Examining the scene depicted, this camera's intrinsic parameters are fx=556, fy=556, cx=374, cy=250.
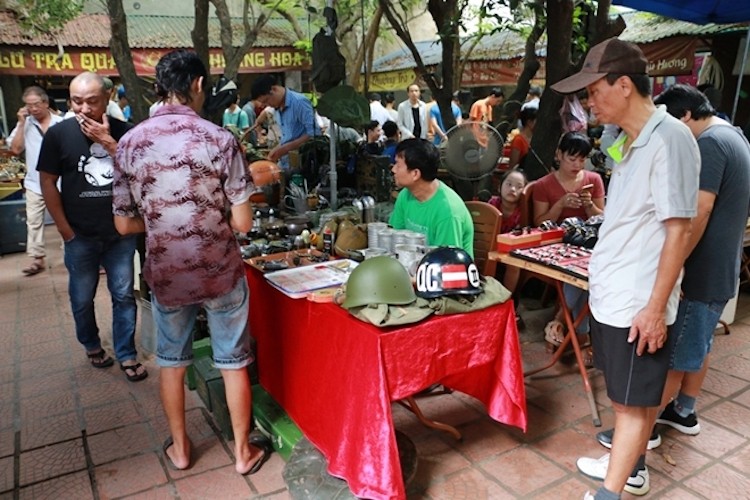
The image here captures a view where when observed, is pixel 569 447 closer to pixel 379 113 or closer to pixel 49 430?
pixel 49 430

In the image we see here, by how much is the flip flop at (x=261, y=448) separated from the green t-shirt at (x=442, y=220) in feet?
4.49

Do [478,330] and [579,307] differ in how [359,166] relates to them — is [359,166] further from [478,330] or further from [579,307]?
[478,330]

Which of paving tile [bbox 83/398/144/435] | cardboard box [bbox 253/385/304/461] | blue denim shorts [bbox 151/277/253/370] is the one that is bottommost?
paving tile [bbox 83/398/144/435]

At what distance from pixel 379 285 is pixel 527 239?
1.43m

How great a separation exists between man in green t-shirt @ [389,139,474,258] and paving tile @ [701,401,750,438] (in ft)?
5.57

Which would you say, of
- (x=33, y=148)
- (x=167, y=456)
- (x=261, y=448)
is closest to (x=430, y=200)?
(x=261, y=448)

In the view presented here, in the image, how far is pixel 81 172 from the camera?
3.32 meters

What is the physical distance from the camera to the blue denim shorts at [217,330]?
2.55m

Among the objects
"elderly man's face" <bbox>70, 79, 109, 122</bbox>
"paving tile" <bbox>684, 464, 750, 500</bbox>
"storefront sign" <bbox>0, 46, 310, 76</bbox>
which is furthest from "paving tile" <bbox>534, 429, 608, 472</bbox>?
"storefront sign" <bbox>0, 46, 310, 76</bbox>

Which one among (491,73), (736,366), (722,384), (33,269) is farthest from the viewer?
(491,73)

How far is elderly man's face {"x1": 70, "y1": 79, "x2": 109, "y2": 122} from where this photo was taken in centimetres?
308

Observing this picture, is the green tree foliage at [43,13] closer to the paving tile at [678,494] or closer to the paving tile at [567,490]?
the paving tile at [567,490]

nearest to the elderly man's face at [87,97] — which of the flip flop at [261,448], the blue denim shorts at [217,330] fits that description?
the blue denim shorts at [217,330]

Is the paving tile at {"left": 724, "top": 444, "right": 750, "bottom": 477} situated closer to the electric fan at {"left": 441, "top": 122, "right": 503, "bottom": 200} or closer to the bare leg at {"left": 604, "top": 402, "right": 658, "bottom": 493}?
the bare leg at {"left": 604, "top": 402, "right": 658, "bottom": 493}
